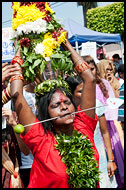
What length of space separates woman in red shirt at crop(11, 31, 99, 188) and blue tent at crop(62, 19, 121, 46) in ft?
21.3

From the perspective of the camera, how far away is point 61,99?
2148 mm

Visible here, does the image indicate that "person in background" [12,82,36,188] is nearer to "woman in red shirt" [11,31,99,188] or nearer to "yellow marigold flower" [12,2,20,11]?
"woman in red shirt" [11,31,99,188]

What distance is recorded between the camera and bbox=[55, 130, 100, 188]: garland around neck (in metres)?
1.97

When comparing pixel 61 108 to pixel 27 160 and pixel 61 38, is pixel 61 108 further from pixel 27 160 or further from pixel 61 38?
pixel 27 160

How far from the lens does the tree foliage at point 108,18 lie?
17302 millimetres

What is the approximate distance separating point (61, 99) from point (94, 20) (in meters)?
17.3

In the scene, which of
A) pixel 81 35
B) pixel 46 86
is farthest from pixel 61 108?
pixel 81 35

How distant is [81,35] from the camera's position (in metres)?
8.72

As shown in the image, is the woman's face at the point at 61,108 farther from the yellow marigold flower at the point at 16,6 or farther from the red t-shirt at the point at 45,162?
the yellow marigold flower at the point at 16,6

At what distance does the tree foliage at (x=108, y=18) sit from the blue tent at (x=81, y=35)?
8014 mm

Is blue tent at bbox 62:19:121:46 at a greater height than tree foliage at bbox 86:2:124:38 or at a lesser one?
lesser

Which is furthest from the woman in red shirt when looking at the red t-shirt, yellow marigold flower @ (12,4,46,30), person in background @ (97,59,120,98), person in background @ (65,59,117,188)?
person in background @ (97,59,120,98)

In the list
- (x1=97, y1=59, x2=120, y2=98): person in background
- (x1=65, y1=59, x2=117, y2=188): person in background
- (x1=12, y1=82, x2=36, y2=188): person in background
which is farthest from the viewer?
(x1=97, y1=59, x2=120, y2=98): person in background

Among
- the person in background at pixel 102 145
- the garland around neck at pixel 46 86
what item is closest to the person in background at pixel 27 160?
the person in background at pixel 102 145
